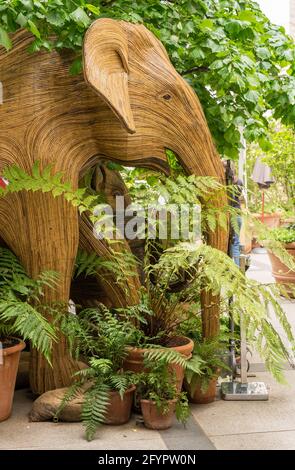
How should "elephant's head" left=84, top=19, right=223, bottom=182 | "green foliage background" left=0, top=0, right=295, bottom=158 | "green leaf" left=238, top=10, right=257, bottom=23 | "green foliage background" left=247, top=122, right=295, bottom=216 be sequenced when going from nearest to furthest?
"elephant's head" left=84, top=19, right=223, bottom=182, "green foliage background" left=0, top=0, right=295, bottom=158, "green leaf" left=238, top=10, right=257, bottom=23, "green foliage background" left=247, top=122, right=295, bottom=216

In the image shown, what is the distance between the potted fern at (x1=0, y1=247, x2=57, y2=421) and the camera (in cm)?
334

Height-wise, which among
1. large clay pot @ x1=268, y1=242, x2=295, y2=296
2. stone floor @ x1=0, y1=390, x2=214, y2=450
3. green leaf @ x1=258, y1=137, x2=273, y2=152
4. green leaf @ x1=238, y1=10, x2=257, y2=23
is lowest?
stone floor @ x1=0, y1=390, x2=214, y2=450

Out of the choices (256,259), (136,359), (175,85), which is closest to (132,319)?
(136,359)

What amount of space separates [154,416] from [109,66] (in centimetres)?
203

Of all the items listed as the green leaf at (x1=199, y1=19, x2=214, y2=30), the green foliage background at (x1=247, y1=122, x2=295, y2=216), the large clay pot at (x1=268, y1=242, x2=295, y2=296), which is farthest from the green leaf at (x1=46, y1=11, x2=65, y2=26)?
the green foliage background at (x1=247, y1=122, x2=295, y2=216)

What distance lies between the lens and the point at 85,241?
416 cm

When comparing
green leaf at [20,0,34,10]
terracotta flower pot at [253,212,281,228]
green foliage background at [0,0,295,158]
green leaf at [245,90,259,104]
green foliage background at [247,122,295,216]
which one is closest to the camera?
green leaf at [20,0,34,10]

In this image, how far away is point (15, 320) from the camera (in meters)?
3.64

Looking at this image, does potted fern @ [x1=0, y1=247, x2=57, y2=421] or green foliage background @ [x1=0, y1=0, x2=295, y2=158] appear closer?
potted fern @ [x1=0, y1=247, x2=57, y2=421]

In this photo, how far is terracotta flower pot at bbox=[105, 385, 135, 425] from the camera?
3.60m

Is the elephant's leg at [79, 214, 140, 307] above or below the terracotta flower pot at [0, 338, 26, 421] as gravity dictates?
above

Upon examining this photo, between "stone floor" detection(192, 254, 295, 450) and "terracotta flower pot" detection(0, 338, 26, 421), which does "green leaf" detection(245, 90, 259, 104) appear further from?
"terracotta flower pot" detection(0, 338, 26, 421)

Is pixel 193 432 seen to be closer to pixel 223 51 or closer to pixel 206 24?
pixel 223 51
